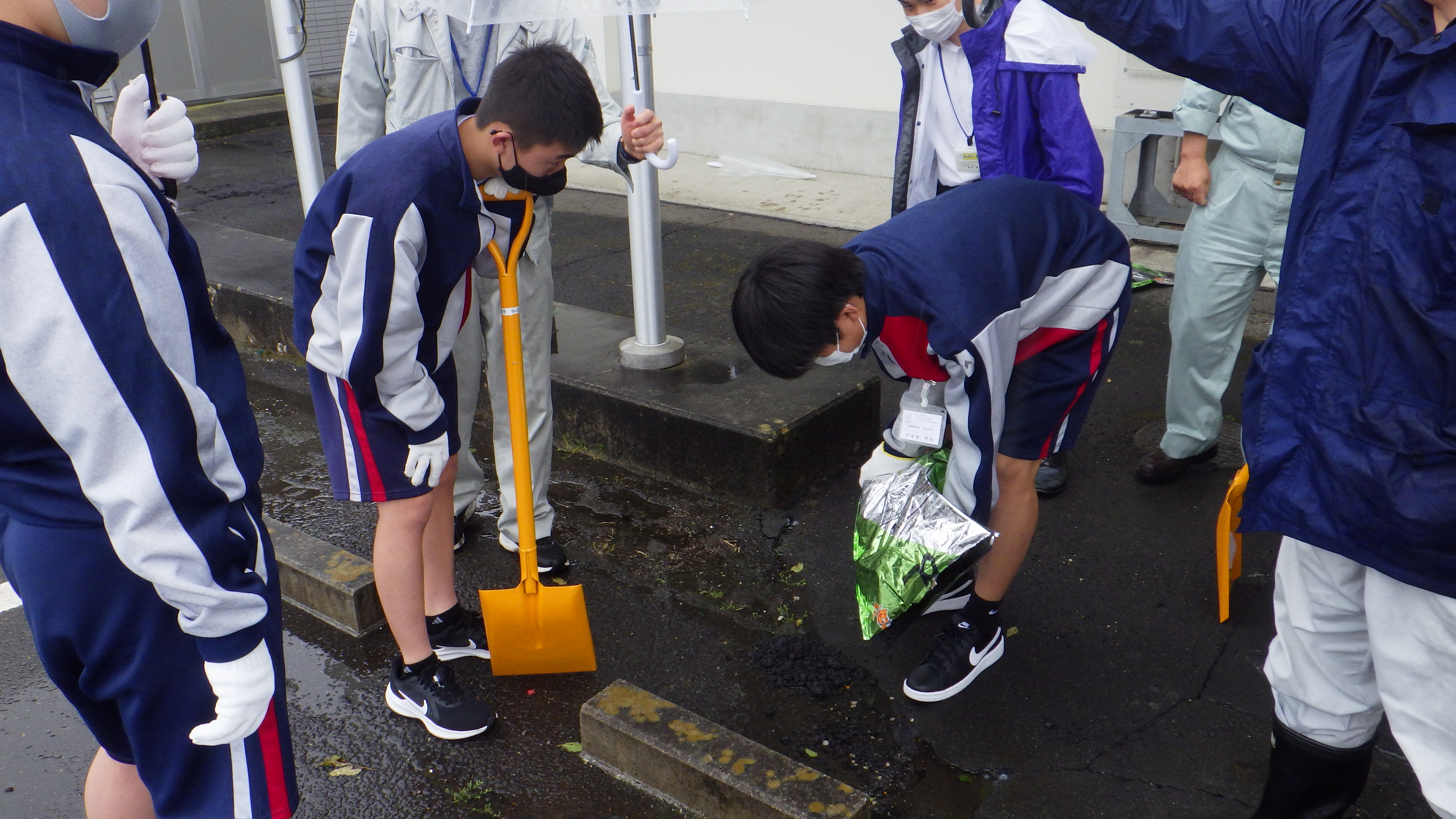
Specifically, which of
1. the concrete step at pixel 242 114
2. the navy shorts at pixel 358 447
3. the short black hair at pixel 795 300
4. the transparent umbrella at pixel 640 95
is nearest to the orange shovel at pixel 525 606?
the navy shorts at pixel 358 447

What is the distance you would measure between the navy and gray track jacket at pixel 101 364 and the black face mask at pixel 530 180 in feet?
3.40

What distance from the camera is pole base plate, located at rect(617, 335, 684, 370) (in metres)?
4.33

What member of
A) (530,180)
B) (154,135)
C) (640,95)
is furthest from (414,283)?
(640,95)

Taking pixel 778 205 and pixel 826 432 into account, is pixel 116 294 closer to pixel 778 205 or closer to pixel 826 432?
pixel 826 432

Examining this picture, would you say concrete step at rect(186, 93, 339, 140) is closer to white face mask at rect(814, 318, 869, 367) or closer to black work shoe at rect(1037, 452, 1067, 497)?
black work shoe at rect(1037, 452, 1067, 497)

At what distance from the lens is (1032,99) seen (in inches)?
137

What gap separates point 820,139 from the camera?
8.40m

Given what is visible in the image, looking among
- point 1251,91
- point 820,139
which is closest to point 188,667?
point 1251,91

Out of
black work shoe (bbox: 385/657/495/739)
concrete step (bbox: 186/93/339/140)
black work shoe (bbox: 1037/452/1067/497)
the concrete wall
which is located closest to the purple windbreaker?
black work shoe (bbox: 1037/452/1067/497)

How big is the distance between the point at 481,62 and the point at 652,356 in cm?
132

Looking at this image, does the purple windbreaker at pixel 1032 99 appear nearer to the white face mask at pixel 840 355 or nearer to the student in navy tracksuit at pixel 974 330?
the student in navy tracksuit at pixel 974 330

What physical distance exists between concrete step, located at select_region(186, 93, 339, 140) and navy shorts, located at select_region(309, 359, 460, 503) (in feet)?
32.3

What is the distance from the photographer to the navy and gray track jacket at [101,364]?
4.63 feet

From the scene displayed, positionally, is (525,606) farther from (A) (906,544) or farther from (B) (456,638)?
(A) (906,544)
